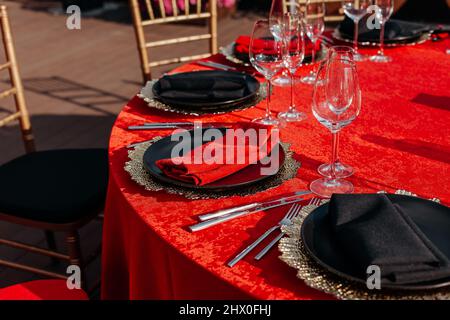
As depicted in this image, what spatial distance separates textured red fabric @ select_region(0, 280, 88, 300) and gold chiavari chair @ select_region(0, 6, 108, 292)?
28 centimetres

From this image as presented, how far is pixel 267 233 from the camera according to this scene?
41.7 inches

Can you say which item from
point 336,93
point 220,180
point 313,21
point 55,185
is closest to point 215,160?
point 220,180

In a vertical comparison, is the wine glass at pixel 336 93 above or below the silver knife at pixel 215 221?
above

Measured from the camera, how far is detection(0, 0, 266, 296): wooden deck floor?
2692 millimetres

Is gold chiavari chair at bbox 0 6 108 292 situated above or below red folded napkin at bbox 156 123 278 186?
below

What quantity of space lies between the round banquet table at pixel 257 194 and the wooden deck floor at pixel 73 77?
3.52 feet

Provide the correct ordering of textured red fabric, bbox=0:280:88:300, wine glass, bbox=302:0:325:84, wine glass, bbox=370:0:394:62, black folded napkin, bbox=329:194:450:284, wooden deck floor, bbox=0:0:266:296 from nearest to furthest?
Answer: black folded napkin, bbox=329:194:450:284, textured red fabric, bbox=0:280:88:300, wine glass, bbox=302:0:325:84, wine glass, bbox=370:0:394:62, wooden deck floor, bbox=0:0:266:296

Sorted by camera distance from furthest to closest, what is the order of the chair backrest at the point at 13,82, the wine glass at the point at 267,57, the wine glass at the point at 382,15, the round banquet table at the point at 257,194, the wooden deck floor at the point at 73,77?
the wooden deck floor at the point at 73,77 < the chair backrest at the point at 13,82 < the wine glass at the point at 382,15 < the wine glass at the point at 267,57 < the round banquet table at the point at 257,194

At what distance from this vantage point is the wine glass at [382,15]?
1.92 meters

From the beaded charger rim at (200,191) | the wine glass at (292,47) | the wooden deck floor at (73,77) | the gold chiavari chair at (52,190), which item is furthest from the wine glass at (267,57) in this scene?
the wooden deck floor at (73,77)

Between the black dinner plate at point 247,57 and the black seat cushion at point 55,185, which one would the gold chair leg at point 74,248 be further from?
the black dinner plate at point 247,57

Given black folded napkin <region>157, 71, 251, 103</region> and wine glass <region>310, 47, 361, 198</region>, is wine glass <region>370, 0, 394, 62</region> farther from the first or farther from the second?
wine glass <region>310, 47, 361, 198</region>

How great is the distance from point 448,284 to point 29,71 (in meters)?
4.54

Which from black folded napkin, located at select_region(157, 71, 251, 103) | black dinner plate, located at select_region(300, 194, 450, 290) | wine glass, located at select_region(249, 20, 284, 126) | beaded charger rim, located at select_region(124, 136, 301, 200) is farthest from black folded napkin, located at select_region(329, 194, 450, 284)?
black folded napkin, located at select_region(157, 71, 251, 103)
